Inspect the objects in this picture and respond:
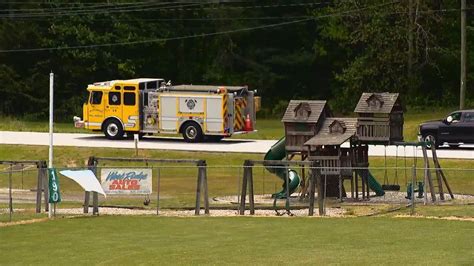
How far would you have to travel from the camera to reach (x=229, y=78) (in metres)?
90.6

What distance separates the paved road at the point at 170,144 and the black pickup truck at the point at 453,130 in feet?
1.55

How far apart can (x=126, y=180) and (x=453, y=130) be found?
2235cm

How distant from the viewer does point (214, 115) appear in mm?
56781

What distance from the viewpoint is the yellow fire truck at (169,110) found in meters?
56.9

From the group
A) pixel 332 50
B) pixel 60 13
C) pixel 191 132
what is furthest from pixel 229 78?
pixel 191 132

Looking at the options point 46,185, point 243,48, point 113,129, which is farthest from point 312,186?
point 243,48

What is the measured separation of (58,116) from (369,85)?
68.1ft

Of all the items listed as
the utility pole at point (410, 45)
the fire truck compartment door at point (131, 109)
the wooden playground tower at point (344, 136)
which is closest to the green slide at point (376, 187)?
the wooden playground tower at point (344, 136)

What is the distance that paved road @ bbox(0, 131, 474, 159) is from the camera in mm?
52812

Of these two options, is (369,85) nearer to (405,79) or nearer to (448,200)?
(405,79)

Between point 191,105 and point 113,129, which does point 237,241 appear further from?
point 113,129

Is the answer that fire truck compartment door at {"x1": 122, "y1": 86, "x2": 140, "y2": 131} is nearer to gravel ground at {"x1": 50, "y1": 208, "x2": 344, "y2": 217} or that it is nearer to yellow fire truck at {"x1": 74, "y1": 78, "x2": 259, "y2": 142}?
yellow fire truck at {"x1": 74, "y1": 78, "x2": 259, "y2": 142}

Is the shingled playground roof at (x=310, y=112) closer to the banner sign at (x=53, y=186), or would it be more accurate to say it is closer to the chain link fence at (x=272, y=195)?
the chain link fence at (x=272, y=195)

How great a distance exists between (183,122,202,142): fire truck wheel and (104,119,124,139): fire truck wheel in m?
3.58
